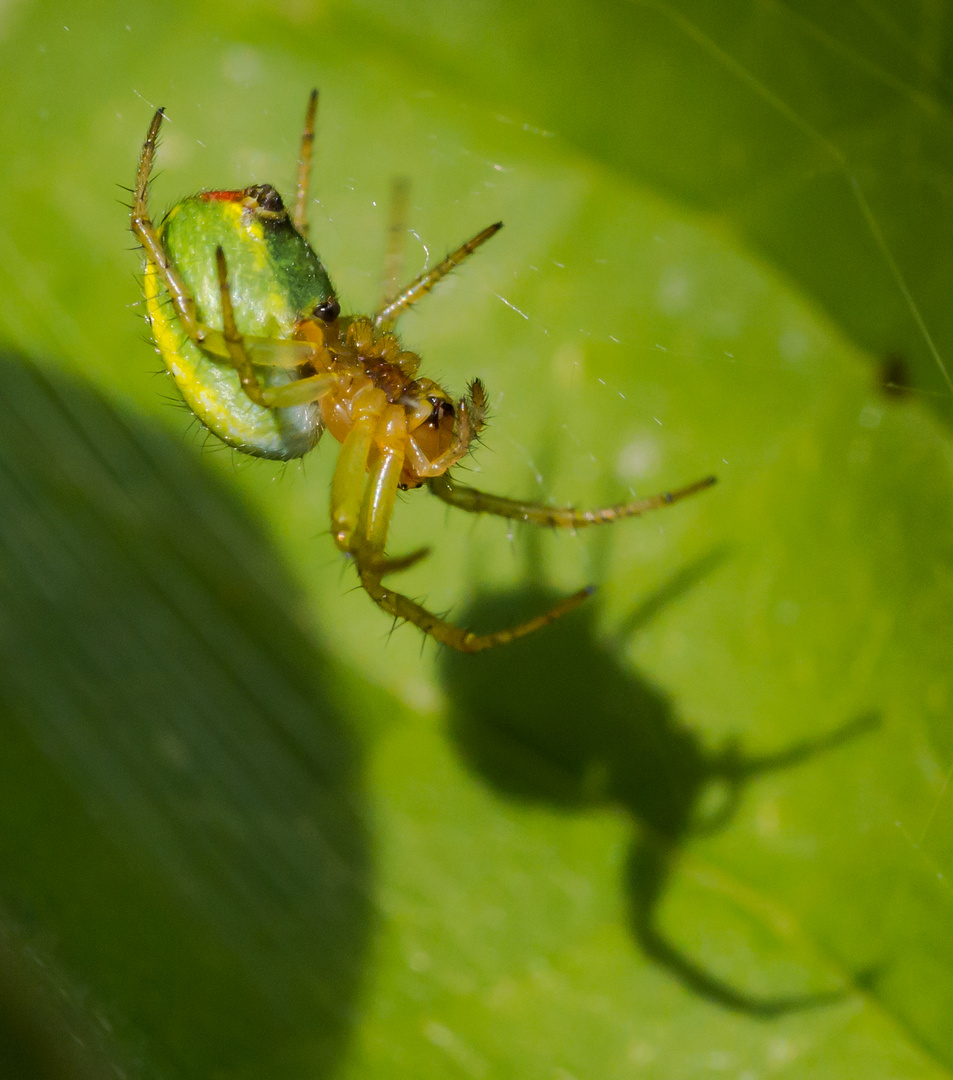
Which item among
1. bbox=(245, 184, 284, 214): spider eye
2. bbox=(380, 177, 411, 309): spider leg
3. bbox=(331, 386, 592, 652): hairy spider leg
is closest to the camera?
bbox=(245, 184, 284, 214): spider eye

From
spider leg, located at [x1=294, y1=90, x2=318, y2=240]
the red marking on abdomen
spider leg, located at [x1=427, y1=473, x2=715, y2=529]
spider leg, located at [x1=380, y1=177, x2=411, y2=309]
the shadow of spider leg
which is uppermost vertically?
the red marking on abdomen

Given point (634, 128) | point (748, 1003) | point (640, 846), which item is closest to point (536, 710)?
point (640, 846)

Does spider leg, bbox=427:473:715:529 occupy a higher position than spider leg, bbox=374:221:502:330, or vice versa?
spider leg, bbox=374:221:502:330

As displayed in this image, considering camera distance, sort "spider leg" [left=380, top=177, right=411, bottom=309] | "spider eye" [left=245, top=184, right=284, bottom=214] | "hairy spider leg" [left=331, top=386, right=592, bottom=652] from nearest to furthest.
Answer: "spider eye" [left=245, top=184, right=284, bottom=214], "hairy spider leg" [left=331, top=386, right=592, bottom=652], "spider leg" [left=380, top=177, right=411, bottom=309]

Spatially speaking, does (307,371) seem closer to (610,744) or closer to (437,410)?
(437,410)

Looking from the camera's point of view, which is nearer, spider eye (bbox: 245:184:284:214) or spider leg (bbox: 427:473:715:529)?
spider eye (bbox: 245:184:284:214)

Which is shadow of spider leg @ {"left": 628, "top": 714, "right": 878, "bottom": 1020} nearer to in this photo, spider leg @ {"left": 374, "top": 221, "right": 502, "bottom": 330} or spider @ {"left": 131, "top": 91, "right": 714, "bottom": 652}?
spider @ {"left": 131, "top": 91, "right": 714, "bottom": 652}

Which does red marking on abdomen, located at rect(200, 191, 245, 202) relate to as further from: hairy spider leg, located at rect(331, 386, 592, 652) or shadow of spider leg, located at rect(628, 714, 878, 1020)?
shadow of spider leg, located at rect(628, 714, 878, 1020)

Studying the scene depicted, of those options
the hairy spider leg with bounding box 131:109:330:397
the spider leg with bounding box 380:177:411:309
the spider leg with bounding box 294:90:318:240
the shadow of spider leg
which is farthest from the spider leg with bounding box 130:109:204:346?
the shadow of spider leg
